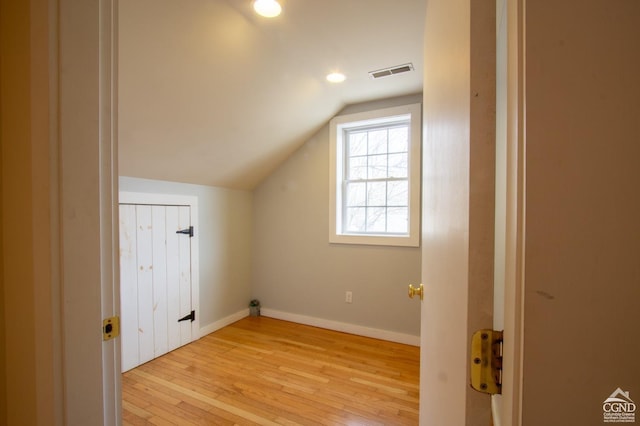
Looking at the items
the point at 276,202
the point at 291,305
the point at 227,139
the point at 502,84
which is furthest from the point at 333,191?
the point at 502,84

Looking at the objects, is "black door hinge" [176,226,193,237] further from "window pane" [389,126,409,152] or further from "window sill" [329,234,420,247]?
"window pane" [389,126,409,152]

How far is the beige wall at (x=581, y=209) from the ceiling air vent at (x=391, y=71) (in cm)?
204

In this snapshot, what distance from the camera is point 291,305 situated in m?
3.21

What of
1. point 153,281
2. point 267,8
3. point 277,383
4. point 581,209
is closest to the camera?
point 581,209

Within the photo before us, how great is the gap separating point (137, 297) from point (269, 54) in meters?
2.12

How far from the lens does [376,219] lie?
9.68ft

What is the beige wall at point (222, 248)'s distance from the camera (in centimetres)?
282

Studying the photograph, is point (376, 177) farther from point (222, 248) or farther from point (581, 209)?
point (581, 209)

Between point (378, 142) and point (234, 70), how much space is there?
5.44 feet

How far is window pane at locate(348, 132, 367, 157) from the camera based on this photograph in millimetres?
3023

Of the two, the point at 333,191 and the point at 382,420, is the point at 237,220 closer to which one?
the point at 333,191

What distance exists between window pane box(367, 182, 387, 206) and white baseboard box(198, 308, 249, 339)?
1981 millimetres

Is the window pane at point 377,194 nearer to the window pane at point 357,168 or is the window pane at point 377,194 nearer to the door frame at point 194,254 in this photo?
the window pane at point 357,168

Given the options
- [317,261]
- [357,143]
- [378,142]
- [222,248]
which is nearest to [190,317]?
[222,248]
